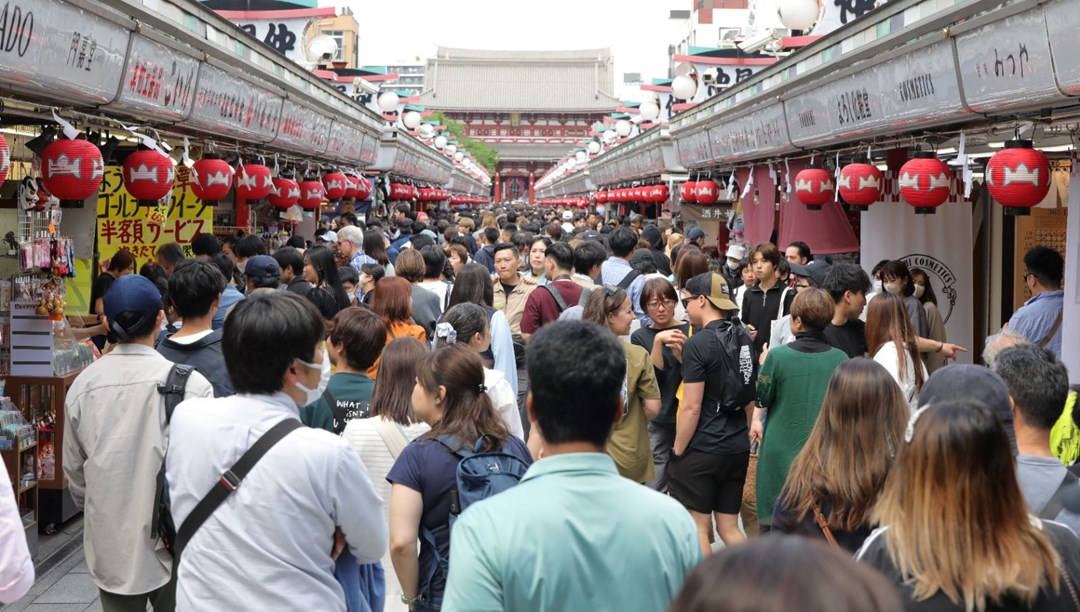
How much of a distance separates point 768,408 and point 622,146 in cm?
2358

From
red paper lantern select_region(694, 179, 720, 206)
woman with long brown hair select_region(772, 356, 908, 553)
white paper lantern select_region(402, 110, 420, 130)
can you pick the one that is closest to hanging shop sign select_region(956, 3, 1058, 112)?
woman with long brown hair select_region(772, 356, 908, 553)

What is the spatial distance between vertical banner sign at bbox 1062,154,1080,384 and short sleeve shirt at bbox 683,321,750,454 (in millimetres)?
2218

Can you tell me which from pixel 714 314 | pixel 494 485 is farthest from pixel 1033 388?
pixel 714 314

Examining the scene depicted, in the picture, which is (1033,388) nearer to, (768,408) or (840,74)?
(768,408)

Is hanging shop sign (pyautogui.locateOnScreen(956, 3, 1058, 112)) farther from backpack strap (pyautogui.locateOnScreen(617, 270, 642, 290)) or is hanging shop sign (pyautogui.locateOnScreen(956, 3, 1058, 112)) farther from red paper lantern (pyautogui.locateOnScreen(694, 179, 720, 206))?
red paper lantern (pyautogui.locateOnScreen(694, 179, 720, 206))

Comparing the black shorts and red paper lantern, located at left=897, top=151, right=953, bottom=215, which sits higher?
red paper lantern, located at left=897, top=151, right=953, bottom=215

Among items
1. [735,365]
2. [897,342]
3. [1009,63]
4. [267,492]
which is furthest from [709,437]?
[267,492]

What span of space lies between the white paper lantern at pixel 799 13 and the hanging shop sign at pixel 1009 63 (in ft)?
18.5

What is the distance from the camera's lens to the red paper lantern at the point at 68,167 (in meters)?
6.63

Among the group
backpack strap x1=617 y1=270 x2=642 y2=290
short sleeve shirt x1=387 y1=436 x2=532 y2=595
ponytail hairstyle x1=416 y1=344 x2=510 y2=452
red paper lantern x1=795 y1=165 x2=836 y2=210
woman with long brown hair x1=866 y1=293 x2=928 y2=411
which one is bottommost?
short sleeve shirt x1=387 y1=436 x2=532 y2=595

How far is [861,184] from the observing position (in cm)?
980

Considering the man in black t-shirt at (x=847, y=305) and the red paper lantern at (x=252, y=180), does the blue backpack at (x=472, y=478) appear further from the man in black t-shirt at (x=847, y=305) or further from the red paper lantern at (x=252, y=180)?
the red paper lantern at (x=252, y=180)

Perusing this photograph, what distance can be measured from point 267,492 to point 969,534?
1.80m

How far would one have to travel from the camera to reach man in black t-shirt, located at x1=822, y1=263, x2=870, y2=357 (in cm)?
701
